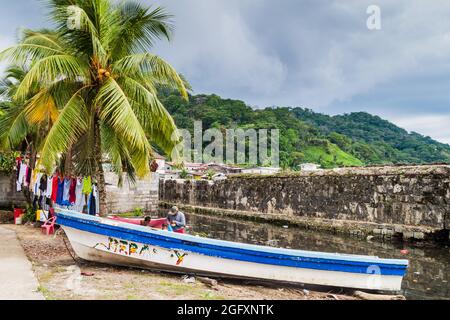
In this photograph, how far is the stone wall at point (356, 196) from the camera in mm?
11812

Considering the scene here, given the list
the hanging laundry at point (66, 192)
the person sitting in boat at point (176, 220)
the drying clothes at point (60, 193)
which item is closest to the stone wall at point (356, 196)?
the person sitting in boat at point (176, 220)

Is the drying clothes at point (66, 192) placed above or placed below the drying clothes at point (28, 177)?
below

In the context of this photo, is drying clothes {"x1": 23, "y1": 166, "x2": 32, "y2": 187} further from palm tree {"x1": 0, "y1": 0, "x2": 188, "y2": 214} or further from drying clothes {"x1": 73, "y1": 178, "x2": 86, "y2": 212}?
palm tree {"x1": 0, "y1": 0, "x2": 188, "y2": 214}

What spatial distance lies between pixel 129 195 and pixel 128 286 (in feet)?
59.0

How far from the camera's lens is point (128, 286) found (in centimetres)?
616

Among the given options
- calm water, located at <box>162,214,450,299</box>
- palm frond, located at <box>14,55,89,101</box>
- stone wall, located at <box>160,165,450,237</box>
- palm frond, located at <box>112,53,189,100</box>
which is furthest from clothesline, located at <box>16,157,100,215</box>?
stone wall, located at <box>160,165,450,237</box>

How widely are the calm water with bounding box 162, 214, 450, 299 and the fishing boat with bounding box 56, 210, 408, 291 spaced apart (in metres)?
0.93

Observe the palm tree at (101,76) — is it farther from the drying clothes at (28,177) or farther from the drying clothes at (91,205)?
the drying clothes at (28,177)

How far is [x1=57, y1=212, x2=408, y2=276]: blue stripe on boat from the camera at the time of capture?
6.67 meters

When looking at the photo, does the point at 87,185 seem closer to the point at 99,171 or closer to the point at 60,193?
the point at 60,193

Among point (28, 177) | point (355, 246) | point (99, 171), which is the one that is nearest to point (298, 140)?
point (355, 246)

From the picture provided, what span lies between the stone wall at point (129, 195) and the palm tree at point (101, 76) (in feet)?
42.8
